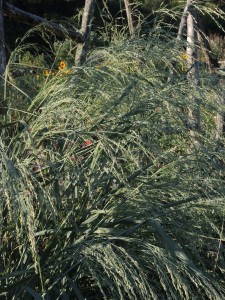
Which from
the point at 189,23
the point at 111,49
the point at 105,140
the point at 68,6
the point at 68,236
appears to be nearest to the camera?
the point at 105,140

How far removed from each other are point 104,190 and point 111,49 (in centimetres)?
52

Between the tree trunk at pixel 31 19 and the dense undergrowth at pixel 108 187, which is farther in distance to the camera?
the tree trunk at pixel 31 19

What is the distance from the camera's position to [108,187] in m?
2.32

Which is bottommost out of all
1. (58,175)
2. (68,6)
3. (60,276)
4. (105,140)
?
(68,6)

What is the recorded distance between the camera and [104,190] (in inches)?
90.6

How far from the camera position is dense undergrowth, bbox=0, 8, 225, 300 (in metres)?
2.02

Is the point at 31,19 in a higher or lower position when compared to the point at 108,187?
higher

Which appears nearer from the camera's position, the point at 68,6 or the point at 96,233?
the point at 96,233

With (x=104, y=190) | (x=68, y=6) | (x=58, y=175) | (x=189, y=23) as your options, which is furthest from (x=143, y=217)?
(x=68, y=6)

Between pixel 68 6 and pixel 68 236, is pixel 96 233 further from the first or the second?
pixel 68 6

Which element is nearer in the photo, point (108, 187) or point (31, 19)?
point (108, 187)

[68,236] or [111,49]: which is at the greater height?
[111,49]

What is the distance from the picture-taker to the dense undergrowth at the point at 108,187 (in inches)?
79.4

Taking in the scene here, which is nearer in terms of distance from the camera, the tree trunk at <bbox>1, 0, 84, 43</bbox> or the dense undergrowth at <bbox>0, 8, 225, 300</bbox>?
the dense undergrowth at <bbox>0, 8, 225, 300</bbox>
